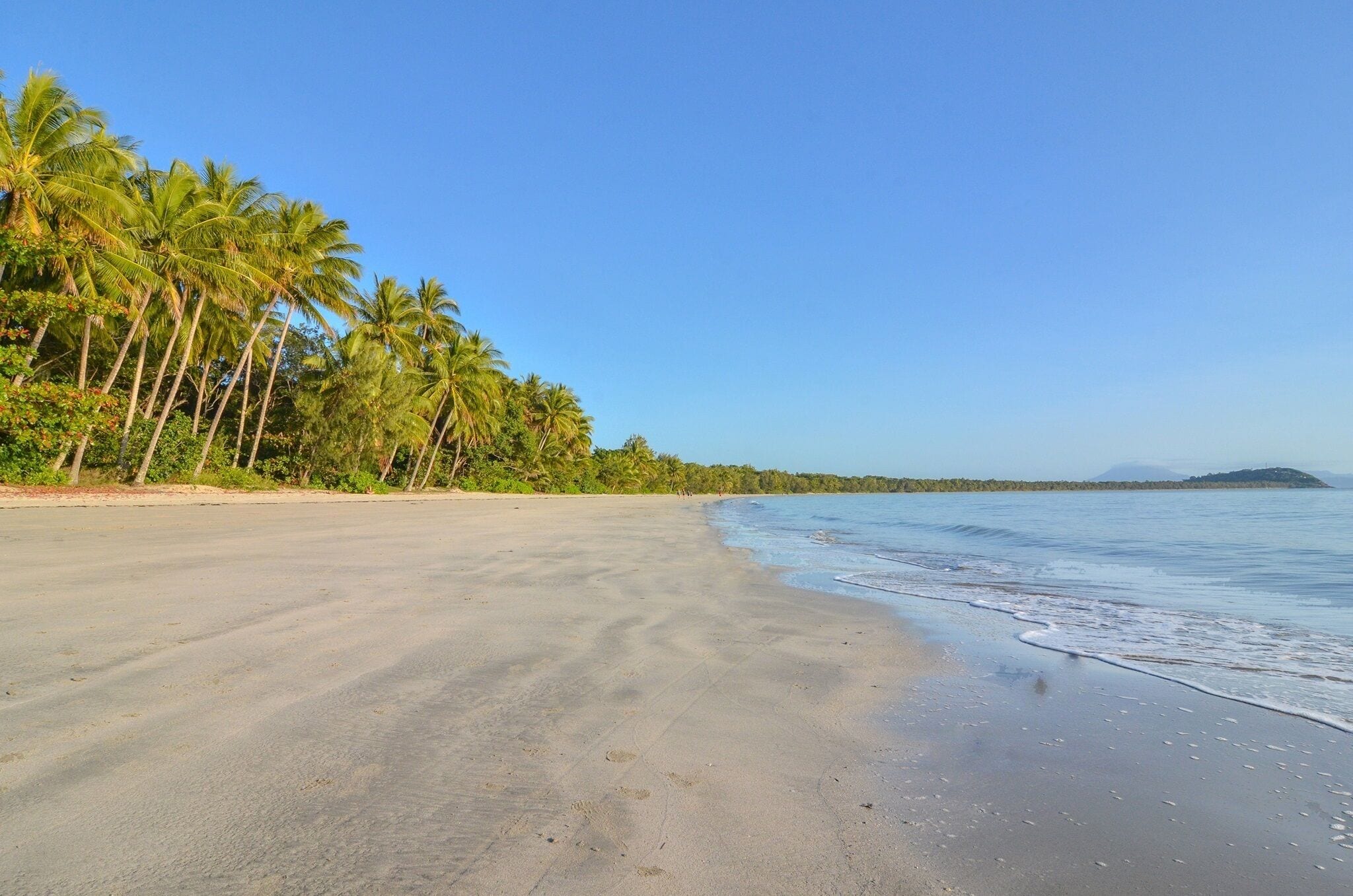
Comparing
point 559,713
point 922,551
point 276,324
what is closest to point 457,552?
point 559,713

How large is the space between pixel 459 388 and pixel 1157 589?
33446 millimetres

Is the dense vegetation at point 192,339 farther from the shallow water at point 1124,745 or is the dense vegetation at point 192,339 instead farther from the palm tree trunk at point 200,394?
the shallow water at point 1124,745

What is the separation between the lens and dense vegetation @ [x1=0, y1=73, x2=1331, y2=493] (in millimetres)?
16297

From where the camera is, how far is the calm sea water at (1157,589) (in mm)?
4727

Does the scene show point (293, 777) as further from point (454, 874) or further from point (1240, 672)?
point (1240, 672)

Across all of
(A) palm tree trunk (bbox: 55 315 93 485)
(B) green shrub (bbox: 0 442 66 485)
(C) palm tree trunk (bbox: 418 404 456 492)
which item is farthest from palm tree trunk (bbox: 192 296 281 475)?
(C) palm tree trunk (bbox: 418 404 456 492)

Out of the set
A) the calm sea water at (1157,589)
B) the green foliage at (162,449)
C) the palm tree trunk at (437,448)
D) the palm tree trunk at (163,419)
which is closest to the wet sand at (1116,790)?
the calm sea water at (1157,589)

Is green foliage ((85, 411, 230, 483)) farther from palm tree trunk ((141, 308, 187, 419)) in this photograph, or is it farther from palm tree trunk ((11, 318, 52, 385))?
palm tree trunk ((11, 318, 52, 385))

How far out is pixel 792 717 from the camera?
3412mm

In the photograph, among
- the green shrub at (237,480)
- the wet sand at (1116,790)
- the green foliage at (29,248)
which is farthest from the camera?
the green shrub at (237,480)

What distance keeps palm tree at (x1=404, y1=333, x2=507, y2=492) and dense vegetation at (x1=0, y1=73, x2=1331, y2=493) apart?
121 millimetres

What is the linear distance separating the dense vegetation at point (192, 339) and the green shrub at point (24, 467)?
4 centimetres

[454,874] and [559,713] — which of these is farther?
[559,713]

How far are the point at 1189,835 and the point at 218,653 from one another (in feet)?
15.2
